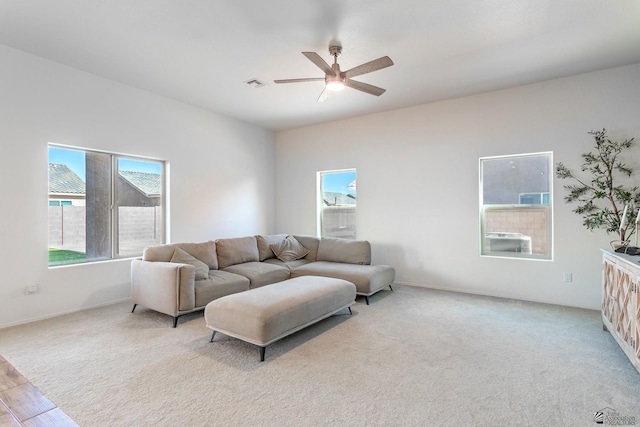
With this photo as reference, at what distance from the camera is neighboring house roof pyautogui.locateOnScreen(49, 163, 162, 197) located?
3771mm

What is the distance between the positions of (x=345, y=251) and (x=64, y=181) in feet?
12.6

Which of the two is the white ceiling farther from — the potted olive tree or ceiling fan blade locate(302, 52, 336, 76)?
the potted olive tree

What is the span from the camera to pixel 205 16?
274 centimetres

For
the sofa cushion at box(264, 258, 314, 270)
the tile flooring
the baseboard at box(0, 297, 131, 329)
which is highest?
the sofa cushion at box(264, 258, 314, 270)

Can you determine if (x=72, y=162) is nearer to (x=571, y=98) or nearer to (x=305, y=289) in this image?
(x=305, y=289)

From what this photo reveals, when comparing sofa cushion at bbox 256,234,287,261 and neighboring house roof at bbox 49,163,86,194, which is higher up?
neighboring house roof at bbox 49,163,86,194

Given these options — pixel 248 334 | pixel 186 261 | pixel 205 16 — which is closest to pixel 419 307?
pixel 248 334

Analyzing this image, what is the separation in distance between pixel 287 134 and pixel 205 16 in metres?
3.84

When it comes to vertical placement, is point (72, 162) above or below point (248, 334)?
above

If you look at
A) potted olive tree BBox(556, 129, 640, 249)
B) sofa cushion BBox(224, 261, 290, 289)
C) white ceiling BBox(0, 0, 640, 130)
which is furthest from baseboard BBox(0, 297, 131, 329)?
potted olive tree BBox(556, 129, 640, 249)

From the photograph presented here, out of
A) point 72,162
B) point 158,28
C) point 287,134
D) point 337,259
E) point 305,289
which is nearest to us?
point 158,28

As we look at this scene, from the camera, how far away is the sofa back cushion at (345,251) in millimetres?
4961

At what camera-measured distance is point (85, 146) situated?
390 centimetres

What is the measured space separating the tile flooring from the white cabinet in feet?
11.5
